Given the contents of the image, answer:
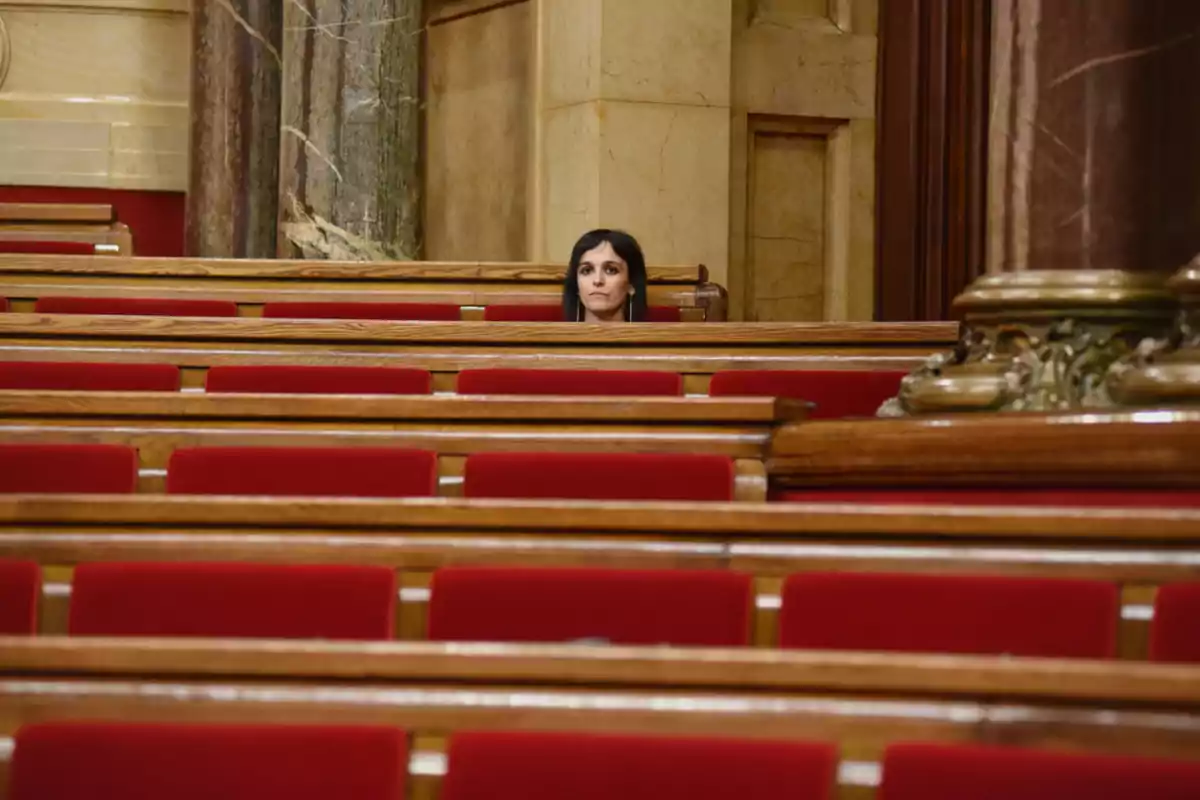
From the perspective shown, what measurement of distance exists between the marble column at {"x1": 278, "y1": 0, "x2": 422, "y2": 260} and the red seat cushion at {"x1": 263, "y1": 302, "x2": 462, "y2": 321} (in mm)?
324

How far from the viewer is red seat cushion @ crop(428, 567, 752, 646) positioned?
0.48 metres

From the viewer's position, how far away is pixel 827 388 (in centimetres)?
92

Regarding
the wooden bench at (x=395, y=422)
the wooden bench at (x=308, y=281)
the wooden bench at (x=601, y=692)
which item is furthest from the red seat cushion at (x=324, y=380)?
the wooden bench at (x=601, y=692)

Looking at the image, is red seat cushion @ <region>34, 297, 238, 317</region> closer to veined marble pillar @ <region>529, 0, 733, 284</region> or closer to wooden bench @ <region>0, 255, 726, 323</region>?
wooden bench @ <region>0, 255, 726, 323</region>

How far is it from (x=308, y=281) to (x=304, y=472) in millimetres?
665

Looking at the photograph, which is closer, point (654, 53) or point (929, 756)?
point (929, 756)

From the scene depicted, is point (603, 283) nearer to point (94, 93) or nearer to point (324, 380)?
point (324, 380)

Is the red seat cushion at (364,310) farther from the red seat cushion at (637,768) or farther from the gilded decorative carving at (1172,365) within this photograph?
the red seat cushion at (637,768)

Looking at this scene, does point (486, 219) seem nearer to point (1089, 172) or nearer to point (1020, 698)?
point (1089, 172)

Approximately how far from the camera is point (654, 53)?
165 cm

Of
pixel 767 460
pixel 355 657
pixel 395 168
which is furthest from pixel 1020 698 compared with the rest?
pixel 395 168

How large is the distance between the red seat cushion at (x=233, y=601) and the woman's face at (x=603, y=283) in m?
0.64

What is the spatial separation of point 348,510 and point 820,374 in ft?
1.44

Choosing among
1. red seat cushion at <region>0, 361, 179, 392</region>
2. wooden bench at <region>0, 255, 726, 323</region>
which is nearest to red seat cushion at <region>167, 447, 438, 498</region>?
red seat cushion at <region>0, 361, 179, 392</region>
